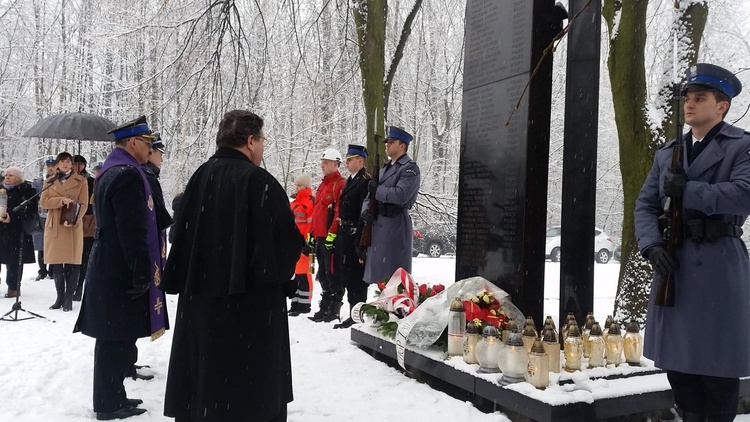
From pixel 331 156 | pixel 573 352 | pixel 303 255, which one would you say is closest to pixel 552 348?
pixel 573 352

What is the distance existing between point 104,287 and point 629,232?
522cm

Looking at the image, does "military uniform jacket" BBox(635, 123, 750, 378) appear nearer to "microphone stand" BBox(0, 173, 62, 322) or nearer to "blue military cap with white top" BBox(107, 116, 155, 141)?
"blue military cap with white top" BBox(107, 116, 155, 141)

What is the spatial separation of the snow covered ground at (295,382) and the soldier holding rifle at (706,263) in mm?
1112

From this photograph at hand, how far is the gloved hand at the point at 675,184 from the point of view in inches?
136

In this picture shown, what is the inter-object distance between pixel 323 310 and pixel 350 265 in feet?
3.26

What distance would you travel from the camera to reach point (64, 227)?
8.43 meters

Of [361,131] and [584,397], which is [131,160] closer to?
[584,397]

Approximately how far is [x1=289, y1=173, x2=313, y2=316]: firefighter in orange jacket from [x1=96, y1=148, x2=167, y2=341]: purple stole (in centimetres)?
381

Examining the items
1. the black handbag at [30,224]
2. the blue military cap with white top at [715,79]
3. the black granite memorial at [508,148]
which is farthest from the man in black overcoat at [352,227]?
the black handbag at [30,224]

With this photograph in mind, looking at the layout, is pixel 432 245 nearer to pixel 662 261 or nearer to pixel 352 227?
pixel 352 227

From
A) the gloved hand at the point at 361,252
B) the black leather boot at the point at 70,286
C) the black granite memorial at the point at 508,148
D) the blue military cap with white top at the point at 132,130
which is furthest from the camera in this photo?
the black leather boot at the point at 70,286

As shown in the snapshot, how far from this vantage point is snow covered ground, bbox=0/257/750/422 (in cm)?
436

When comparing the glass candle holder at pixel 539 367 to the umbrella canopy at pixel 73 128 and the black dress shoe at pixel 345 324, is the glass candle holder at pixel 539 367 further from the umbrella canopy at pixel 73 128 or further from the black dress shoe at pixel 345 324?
the umbrella canopy at pixel 73 128

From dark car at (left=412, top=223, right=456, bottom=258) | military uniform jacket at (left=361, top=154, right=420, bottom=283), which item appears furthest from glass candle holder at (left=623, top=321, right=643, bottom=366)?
dark car at (left=412, top=223, right=456, bottom=258)
